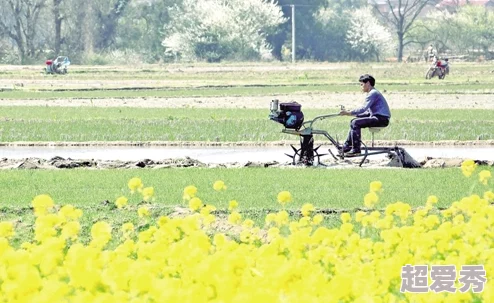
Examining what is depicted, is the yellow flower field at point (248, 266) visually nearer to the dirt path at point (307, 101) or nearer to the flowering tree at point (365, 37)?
the dirt path at point (307, 101)

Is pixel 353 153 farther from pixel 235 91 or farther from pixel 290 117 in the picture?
pixel 235 91

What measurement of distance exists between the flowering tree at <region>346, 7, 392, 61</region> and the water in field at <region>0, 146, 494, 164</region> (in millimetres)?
73326

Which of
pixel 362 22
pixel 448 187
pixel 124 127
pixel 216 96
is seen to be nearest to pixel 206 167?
pixel 448 187

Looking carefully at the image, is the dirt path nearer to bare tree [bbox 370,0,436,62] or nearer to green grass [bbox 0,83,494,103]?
green grass [bbox 0,83,494,103]

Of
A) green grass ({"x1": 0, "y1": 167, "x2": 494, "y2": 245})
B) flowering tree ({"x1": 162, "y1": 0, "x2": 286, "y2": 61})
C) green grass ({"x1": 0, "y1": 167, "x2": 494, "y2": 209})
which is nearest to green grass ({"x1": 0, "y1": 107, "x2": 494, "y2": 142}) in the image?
green grass ({"x1": 0, "y1": 167, "x2": 494, "y2": 209})

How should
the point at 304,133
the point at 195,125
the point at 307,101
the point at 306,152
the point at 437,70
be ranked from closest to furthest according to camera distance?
the point at 304,133, the point at 306,152, the point at 195,125, the point at 307,101, the point at 437,70

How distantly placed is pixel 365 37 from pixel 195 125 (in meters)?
68.9

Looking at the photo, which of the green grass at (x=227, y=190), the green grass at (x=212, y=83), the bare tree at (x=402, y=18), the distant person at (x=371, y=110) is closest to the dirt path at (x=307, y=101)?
the green grass at (x=212, y=83)

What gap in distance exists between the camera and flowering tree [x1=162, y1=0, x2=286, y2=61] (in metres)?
86.3

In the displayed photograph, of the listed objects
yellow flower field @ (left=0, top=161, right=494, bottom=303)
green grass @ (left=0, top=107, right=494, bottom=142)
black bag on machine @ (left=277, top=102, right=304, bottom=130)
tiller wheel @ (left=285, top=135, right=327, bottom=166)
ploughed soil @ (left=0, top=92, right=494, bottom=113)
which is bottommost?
ploughed soil @ (left=0, top=92, right=494, bottom=113)

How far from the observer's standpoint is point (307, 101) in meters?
38.7

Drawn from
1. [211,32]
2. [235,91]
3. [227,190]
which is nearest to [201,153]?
[227,190]

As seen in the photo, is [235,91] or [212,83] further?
[212,83]

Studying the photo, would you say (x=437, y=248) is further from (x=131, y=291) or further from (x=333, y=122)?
(x=333, y=122)
